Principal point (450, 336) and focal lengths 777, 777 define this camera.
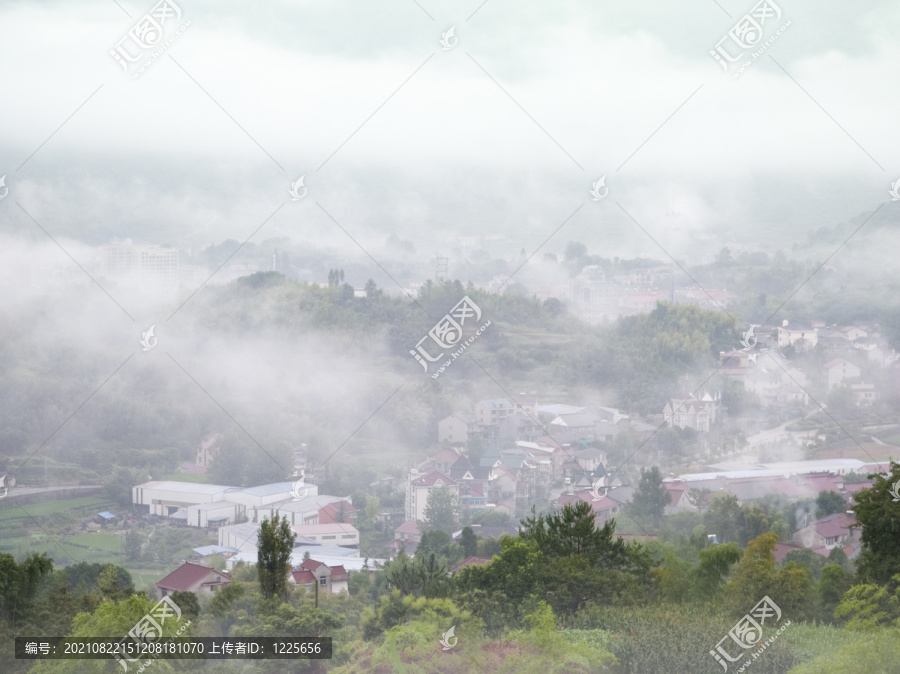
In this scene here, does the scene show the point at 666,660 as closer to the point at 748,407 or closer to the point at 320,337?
the point at 748,407

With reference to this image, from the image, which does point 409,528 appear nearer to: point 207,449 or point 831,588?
point 207,449

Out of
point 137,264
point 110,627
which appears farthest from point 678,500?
point 137,264

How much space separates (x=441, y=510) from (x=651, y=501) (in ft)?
23.7

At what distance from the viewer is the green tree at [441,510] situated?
2590 centimetres

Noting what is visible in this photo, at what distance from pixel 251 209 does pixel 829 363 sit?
3072 centimetres

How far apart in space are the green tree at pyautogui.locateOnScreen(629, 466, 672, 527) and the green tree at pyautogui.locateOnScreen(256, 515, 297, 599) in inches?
698

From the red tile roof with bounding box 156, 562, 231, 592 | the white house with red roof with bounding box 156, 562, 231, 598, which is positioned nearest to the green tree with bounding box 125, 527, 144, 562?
the red tile roof with bounding box 156, 562, 231, 592

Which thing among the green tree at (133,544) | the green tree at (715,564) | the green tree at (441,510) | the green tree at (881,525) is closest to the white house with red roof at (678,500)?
the green tree at (441,510)

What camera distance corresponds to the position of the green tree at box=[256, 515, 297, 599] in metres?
6.44

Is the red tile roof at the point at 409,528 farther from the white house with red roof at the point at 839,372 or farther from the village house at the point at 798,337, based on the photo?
the village house at the point at 798,337

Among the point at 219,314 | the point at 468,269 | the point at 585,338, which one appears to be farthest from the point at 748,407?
the point at 219,314

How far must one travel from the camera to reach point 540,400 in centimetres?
3638

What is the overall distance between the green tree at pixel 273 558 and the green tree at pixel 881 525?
491cm

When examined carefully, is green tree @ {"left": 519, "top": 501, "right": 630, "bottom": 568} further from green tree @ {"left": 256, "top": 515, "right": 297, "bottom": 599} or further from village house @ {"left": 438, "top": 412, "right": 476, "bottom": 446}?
village house @ {"left": 438, "top": 412, "right": 476, "bottom": 446}
